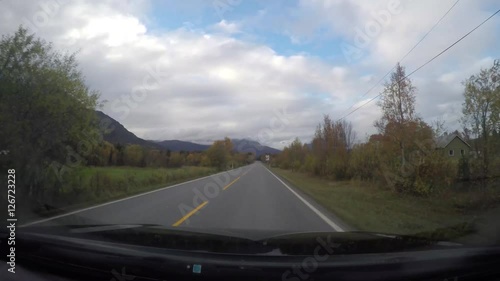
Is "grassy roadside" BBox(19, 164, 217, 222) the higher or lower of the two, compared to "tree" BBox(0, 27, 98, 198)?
lower

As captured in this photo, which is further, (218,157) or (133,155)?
(218,157)

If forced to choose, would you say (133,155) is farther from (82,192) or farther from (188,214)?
(188,214)

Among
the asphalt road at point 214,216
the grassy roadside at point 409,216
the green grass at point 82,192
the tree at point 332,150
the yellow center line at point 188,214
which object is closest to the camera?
the grassy roadside at point 409,216

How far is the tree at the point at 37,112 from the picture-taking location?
523 inches

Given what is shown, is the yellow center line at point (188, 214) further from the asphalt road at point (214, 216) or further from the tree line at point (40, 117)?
the tree line at point (40, 117)

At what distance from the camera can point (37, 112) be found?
45.6 ft

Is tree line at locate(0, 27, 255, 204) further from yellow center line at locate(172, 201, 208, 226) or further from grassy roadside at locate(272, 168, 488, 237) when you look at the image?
grassy roadside at locate(272, 168, 488, 237)

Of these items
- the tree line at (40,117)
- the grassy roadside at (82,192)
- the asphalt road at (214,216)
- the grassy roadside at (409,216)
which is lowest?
the grassy roadside at (409,216)

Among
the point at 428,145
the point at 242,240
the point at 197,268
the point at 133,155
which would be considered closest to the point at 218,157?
the point at 133,155

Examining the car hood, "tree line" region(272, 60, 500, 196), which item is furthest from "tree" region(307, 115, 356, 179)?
the car hood

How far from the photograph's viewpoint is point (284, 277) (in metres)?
2.96

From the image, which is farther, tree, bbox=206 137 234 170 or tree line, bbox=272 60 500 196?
tree, bbox=206 137 234 170

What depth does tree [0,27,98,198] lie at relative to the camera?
13.3 meters

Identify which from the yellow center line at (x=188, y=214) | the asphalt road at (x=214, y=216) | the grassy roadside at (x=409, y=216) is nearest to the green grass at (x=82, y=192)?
the asphalt road at (x=214, y=216)
